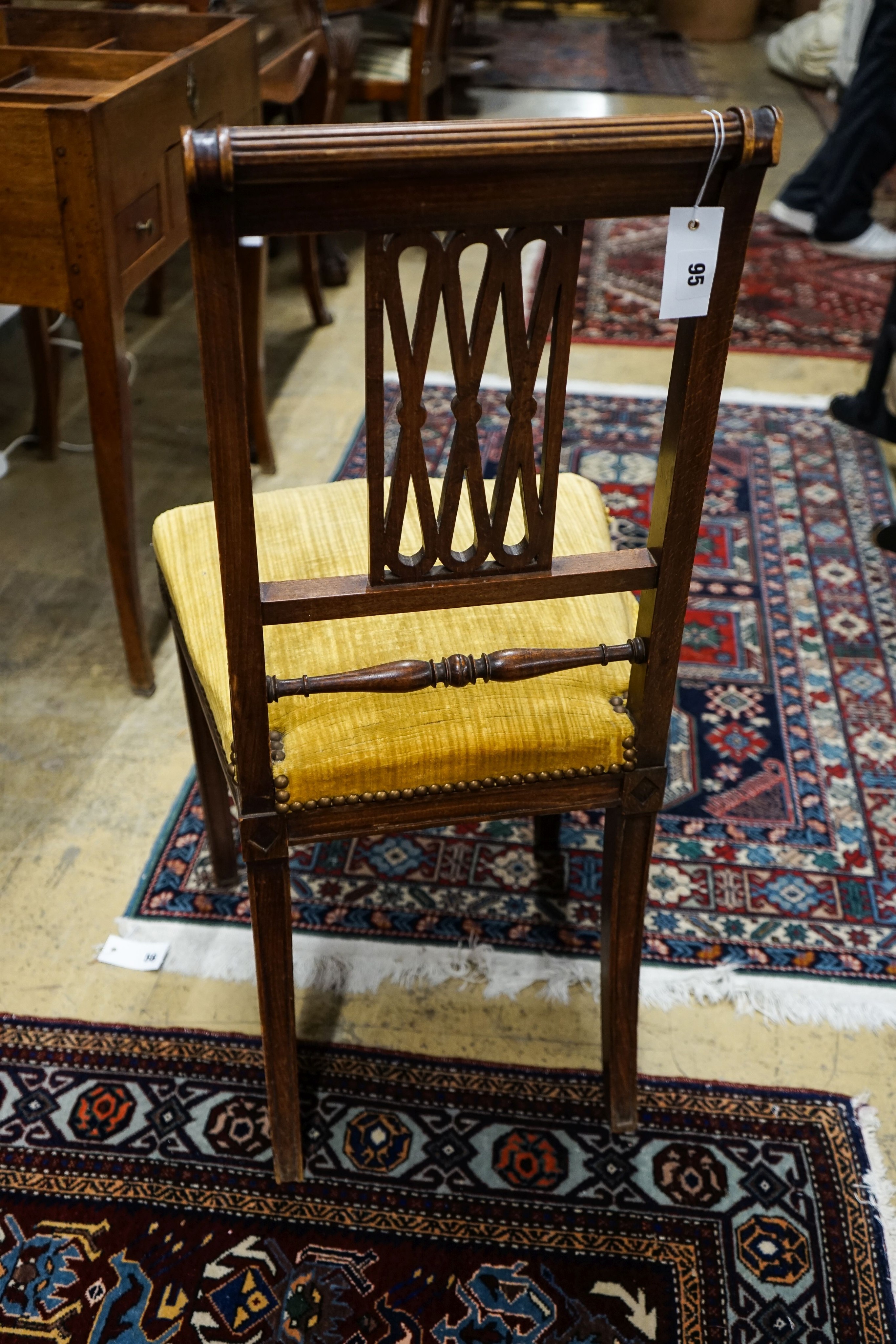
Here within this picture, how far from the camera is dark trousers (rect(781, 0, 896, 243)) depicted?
354 centimetres

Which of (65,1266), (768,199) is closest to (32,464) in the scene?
(65,1266)

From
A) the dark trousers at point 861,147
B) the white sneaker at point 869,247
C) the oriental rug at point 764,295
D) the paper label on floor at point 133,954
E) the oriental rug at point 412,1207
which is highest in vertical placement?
the dark trousers at point 861,147

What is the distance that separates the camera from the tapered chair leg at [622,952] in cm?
124

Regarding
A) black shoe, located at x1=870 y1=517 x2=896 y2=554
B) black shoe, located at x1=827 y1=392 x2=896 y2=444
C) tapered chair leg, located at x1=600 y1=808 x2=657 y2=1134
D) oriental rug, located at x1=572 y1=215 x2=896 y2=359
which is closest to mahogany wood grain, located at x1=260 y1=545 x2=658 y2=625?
tapered chair leg, located at x1=600 y1=808 x2=657 y2=1134

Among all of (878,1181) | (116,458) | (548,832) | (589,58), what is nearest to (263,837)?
(548,832)

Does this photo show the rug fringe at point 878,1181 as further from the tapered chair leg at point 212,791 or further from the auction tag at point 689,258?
the auction tag at point 689,258

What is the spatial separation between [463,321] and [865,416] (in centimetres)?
224

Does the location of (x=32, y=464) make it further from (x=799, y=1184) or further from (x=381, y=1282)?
(x=799, y=1184)

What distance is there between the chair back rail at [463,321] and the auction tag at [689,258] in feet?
0.03

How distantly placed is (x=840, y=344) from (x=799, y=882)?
6.92ft

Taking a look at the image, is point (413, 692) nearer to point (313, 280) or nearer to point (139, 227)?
point (139, 227)

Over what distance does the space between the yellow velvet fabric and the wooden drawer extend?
68cm

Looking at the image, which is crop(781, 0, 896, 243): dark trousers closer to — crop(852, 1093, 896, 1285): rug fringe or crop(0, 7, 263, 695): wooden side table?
crop(0, 7, 263, 695): wooden side table

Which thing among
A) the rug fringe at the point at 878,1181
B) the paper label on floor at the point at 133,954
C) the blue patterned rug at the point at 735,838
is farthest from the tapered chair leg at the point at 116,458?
the rug fringe at the point at 878,1181
